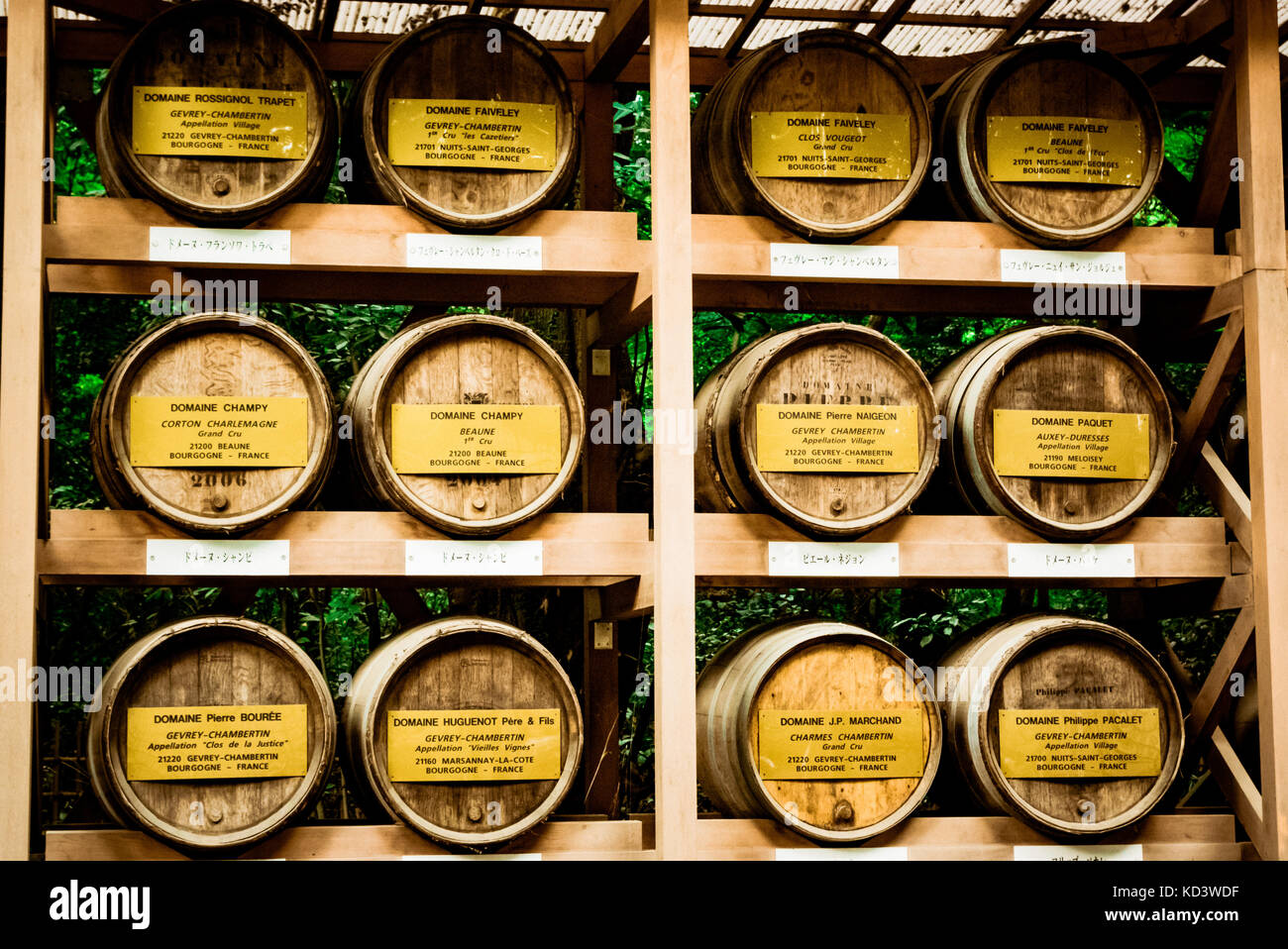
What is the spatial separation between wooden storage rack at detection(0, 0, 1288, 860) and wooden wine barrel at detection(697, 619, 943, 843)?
0.11m

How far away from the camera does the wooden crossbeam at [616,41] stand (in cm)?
373

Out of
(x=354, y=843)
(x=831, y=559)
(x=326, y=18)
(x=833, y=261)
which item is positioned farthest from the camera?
(x=326, y=18)

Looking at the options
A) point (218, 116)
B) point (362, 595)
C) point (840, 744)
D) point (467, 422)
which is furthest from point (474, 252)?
point (362, 595)

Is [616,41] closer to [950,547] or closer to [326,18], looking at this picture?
[326,18]

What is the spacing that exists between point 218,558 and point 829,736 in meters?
1.66

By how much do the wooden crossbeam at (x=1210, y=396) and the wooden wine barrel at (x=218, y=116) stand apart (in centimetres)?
261

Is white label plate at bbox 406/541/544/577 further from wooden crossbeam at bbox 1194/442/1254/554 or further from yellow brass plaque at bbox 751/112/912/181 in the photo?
wooden crossbeam at bbox 1194/442/1254/554

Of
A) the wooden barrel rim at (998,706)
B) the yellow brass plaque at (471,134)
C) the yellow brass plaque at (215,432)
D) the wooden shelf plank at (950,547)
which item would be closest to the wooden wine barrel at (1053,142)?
the wooden shelf plank at (950,547)

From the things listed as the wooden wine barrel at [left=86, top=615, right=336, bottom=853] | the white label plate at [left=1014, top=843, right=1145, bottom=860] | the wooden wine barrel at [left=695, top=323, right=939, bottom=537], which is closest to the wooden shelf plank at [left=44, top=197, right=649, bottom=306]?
the wooden wine barrel at [left=695, top=323, right=939, bottom=537]

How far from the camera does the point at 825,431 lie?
3.55 metres

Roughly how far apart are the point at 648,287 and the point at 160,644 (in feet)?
5.17

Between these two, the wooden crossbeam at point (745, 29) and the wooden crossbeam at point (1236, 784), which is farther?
the wooden crossbeam at point (745, 29)

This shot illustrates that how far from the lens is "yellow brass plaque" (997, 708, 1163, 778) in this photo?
11.6ft

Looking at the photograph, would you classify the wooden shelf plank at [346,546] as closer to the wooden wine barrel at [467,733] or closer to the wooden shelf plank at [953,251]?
the wooden wine barrel at [467,733]
